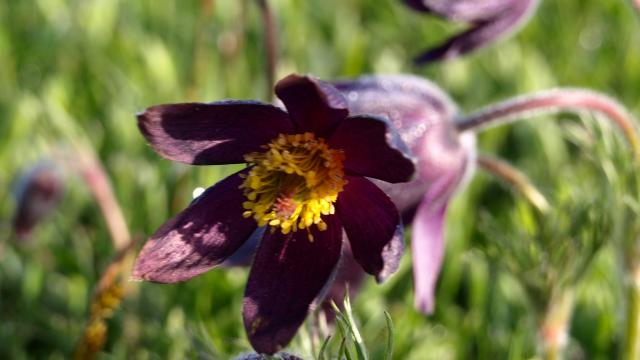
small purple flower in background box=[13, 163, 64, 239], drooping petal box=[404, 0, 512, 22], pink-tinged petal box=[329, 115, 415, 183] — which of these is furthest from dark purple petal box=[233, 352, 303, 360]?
small purple flower in background box=[13, 163, 64, 239]

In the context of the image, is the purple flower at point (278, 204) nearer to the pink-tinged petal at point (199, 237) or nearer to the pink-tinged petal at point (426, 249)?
the pink-tinged petal at point (199, 237)

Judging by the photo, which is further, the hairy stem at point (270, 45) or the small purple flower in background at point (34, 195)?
the small purple flower in background at point (34, 195)

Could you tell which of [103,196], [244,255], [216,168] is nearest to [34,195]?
[103,196]

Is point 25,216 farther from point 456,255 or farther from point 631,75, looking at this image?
point 631,75

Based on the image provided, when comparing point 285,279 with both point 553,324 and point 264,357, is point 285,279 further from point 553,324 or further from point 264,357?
Answer: point 553,324

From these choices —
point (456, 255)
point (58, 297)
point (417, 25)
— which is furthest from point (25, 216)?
point (417, 25)

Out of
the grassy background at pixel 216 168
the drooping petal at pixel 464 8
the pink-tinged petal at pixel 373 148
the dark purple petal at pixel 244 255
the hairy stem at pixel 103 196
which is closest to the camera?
the pink-tinged petal at pixel 373 148

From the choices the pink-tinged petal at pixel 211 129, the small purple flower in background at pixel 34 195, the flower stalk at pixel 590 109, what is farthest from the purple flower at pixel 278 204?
the small purple flower in background at pixel 34 195
